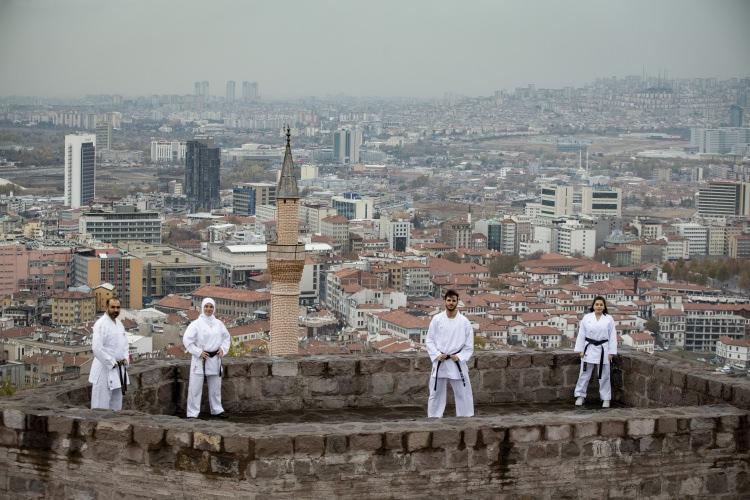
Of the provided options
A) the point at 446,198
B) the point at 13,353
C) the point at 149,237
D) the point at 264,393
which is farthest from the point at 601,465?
the point at 446,198

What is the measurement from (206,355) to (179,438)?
1.34 m

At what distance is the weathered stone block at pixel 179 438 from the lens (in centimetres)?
441

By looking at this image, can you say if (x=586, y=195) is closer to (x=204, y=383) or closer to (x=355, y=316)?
(x=355, y=316)

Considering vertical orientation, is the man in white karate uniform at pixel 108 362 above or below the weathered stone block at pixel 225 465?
above

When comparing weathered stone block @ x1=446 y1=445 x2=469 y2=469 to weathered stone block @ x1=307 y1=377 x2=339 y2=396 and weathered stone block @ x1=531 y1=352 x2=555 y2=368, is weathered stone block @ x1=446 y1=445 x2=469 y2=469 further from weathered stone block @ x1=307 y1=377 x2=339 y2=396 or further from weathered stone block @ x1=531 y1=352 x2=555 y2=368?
weathered stone block @ x1=531 y1=352 x2=555 y2=368

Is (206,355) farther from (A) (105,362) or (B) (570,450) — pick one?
(B) (570,450)

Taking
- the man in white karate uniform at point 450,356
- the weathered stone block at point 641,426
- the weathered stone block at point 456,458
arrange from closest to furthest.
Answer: the weathered stone block at point 456,458 → the weathered stone block at point 641,426 → the man in white karate uniform at point 450,356

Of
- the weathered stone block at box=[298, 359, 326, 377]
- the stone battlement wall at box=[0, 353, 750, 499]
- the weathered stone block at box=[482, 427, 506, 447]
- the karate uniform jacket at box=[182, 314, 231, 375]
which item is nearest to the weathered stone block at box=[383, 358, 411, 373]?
the weathered stone block at box=[298, 359, 326, 377]

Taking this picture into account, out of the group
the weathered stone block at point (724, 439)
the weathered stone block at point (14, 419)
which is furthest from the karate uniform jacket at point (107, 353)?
the weathered stone block at point (724, 439)

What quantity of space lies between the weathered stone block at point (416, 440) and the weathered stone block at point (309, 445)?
287 mm

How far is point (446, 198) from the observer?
90.8 meters

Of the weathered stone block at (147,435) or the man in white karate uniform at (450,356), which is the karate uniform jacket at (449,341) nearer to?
the man in white karate uniform at (450,356)

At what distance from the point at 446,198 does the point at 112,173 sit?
22.3m

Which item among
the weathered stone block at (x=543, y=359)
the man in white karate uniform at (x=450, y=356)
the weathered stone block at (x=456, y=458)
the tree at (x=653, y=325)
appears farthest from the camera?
the tree at (x=653, y=325)
